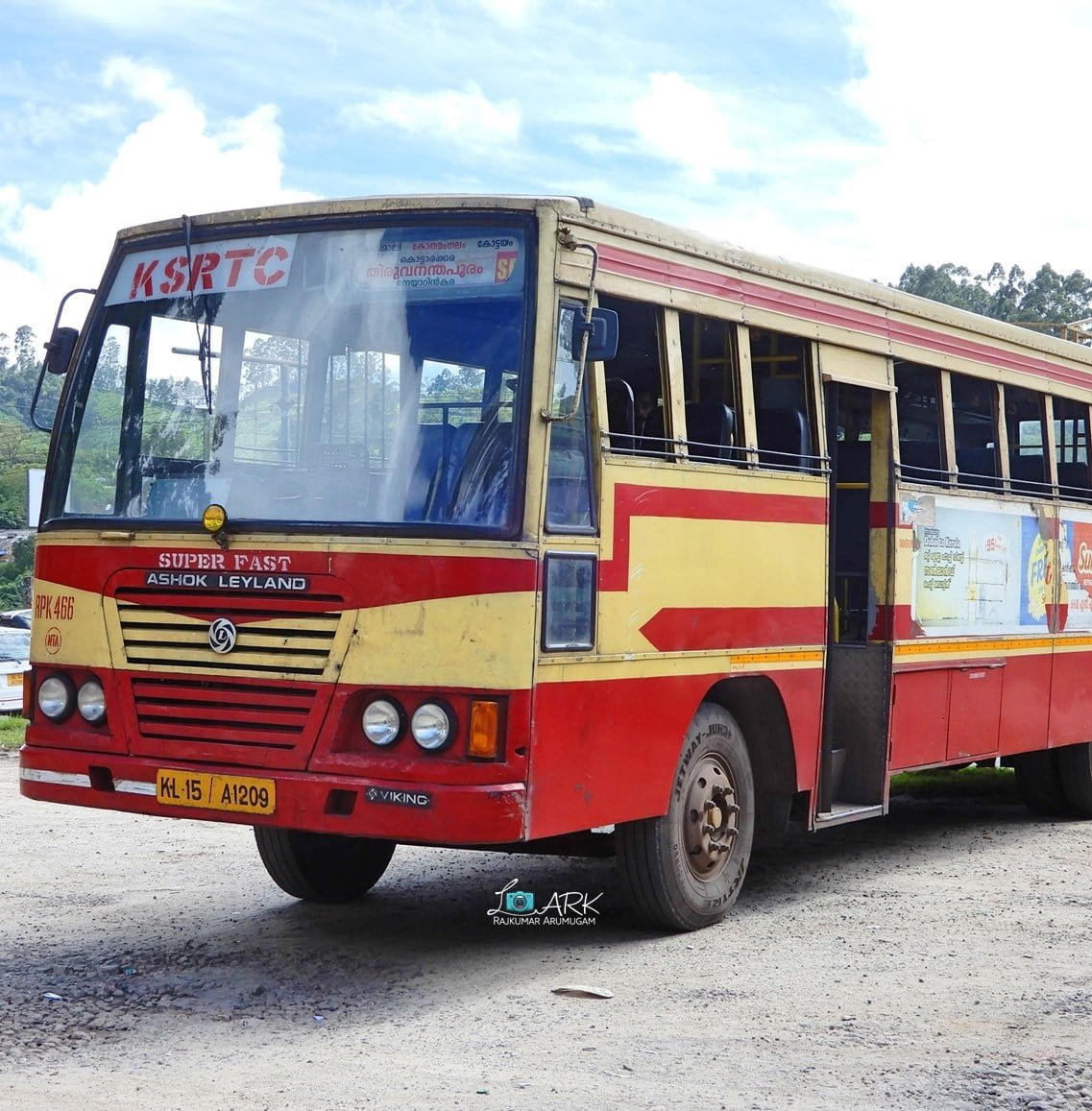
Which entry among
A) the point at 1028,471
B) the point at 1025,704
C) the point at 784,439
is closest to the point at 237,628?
the point at 784,439

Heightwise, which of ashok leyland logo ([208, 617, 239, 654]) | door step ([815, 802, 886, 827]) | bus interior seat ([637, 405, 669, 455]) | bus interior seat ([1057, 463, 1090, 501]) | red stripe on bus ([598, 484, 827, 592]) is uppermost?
bus interior seat ([1057, 463, 1090, 501])

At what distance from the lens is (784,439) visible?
8414 millimetres

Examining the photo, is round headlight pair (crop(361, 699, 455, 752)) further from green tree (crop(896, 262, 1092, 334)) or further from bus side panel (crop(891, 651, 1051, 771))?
green tree (crop(896, 262, 1092, 334))

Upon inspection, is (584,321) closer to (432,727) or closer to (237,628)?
(432,727)

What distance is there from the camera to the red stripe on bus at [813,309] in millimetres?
7418

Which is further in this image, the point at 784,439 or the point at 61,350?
the point at 784,439

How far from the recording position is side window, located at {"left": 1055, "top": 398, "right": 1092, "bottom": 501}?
11445mm

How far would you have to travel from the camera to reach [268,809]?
21.6 feet

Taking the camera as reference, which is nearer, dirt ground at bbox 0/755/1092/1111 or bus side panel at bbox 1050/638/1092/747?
dirt ground at bbox 0/755/1092/1111

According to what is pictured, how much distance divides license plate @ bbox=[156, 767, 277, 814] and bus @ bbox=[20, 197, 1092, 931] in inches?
0.5

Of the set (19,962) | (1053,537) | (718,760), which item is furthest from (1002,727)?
(19,962)

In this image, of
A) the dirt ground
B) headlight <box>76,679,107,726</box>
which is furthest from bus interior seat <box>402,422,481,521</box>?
the dirt ground

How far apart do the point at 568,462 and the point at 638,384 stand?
0.76 metres

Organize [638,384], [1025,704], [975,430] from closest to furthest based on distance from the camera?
[638,384], [975,430], [1025,704]
